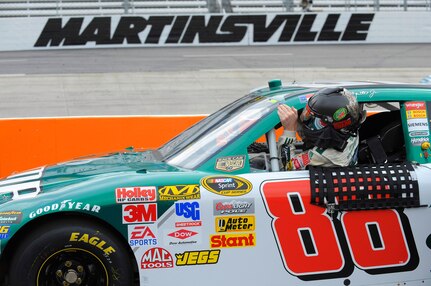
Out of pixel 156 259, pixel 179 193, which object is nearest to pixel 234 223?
pixel 179 193

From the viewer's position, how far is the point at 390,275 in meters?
4.29

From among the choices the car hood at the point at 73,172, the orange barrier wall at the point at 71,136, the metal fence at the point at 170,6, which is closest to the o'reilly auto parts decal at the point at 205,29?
the metal fence at the point at 170,6

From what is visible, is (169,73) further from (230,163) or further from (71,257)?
(71,257)

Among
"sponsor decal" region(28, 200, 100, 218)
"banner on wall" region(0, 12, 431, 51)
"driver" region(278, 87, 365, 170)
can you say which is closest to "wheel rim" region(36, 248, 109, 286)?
"sponsor decal" region(28, 200, 100, 218)

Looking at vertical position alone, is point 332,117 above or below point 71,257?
above

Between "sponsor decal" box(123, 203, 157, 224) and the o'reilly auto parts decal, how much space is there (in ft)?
67.5

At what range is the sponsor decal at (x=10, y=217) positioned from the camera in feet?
13.2

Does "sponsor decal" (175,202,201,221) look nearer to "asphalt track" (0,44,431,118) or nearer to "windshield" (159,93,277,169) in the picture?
"windshield" (159,93,277,169)

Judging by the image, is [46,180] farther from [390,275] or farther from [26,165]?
[26,165]

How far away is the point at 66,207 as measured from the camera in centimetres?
404

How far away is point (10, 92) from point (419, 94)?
13.6 metres

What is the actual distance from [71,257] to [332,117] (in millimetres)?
1856

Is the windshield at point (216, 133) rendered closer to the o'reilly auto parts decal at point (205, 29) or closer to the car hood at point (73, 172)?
the car hood at point (73, 172)

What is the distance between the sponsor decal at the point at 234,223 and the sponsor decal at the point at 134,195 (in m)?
0.42
